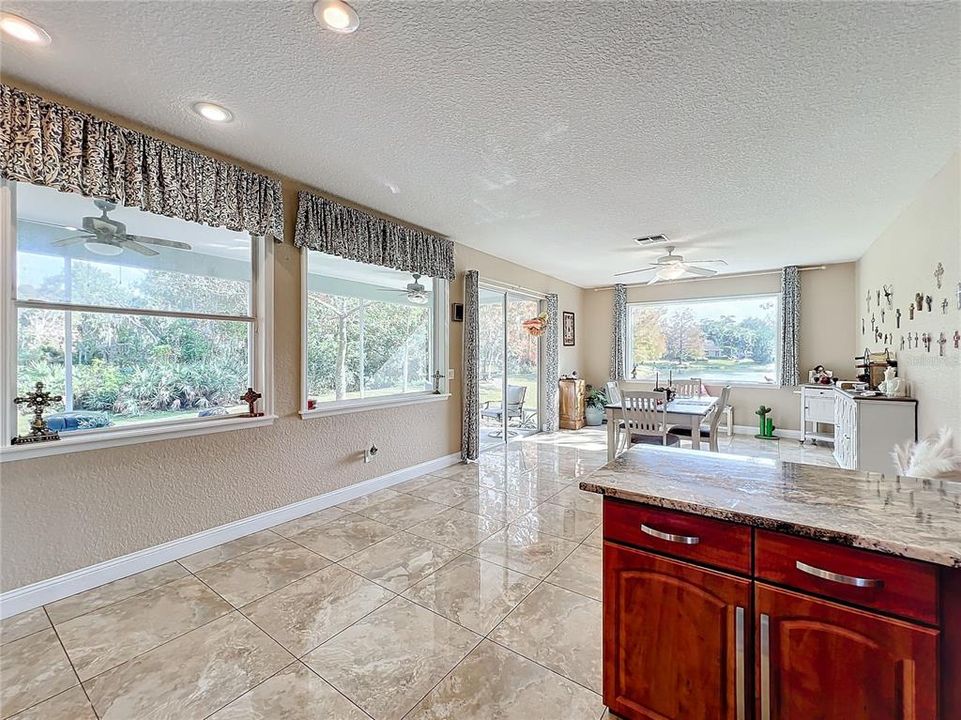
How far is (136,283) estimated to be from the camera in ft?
8.16

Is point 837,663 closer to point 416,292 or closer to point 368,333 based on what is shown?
point 368,333

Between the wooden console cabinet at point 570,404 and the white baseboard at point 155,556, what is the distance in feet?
13.4

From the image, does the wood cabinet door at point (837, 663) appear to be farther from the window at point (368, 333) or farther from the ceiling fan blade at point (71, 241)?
the ceiling fan blade at point (71, 241)

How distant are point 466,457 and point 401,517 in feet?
5.40

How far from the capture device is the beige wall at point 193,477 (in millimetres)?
2105

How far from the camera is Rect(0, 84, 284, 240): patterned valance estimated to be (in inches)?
76.0

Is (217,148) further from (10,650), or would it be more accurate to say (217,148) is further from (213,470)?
(10,650)

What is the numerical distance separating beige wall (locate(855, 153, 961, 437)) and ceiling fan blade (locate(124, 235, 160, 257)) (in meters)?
4.94

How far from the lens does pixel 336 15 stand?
1541 millimetres

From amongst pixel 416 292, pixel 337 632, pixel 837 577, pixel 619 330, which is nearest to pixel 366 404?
pixel 416 292

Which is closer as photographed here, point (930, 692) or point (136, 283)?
point (930, 692)

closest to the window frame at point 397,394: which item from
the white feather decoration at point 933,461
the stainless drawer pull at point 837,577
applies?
the stainless drawer pull at point 837,577

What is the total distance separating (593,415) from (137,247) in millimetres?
6531

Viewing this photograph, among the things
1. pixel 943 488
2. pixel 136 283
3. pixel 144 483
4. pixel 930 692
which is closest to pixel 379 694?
pixel 930 692
